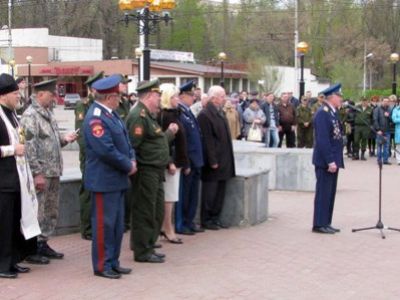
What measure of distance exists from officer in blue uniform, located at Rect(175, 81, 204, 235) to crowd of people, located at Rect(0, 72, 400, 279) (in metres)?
0.01

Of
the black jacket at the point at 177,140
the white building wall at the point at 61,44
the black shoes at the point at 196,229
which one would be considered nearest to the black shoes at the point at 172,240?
the black shoes at the point at 196,229

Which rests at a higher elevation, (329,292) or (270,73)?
(270,73)

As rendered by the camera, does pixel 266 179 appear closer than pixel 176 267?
No

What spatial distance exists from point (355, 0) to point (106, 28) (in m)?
27.2

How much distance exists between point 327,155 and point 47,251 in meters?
3.74

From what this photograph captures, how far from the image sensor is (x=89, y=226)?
9180 millimetres

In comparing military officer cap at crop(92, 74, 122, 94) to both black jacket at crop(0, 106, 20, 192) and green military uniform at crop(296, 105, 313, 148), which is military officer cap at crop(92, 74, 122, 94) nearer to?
black jacket at crop(0, 106, 20, 192)

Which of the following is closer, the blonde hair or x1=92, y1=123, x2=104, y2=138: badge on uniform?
x1=92, y1=123, x2=104, y2=138: badge on uniform

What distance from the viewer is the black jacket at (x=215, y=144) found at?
32.2 ft

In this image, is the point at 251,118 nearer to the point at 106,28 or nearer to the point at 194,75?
the point at 194,75

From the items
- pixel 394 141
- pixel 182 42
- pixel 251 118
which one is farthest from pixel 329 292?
pixel 182 42

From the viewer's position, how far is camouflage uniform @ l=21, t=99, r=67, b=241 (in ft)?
25.0

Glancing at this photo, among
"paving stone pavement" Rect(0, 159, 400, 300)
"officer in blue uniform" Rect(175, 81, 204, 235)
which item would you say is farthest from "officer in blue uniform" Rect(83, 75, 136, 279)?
"officer in blue uniform" Rect(175, 81, 204, 235)

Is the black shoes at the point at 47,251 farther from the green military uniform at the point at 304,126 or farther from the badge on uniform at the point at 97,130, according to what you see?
the green military uniform at the point at 304,126
